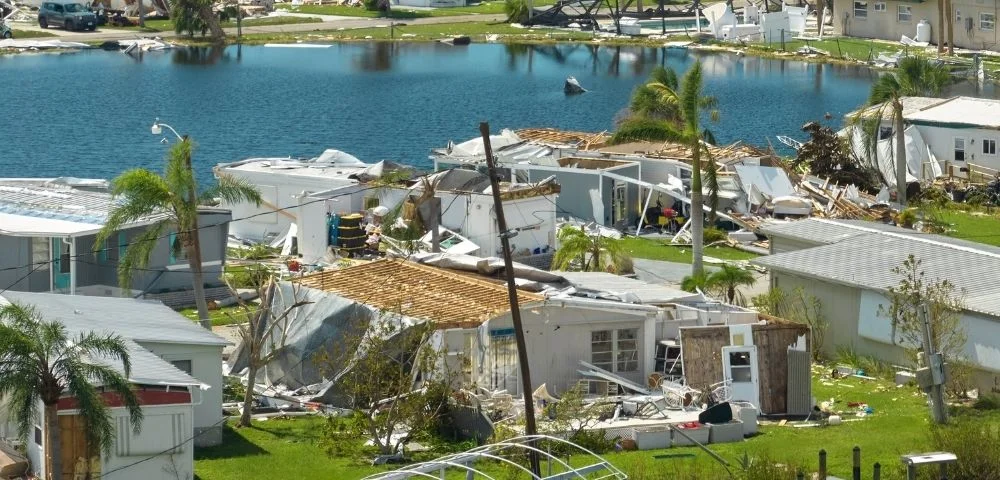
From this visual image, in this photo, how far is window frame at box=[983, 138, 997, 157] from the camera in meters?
58.3

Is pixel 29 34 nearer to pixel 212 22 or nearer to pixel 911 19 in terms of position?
pixel 212 22

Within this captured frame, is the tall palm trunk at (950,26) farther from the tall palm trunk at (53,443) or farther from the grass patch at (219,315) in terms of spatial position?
the tall palm trunk at (53,443)

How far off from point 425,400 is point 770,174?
26.6 m

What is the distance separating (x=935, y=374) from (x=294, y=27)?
312 feet

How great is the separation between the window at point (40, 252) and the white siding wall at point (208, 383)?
11.4 meters

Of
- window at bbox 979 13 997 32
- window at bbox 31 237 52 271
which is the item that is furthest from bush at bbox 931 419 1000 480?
window at bbox 979 13 997 32

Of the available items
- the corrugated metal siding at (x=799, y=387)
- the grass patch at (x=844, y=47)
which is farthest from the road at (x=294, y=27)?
the corrugated metal siding at (x=799, y=387)

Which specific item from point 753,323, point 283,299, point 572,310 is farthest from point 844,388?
point 283,299

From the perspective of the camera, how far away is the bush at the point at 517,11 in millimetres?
121250

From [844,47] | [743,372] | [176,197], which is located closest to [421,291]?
[176,197]

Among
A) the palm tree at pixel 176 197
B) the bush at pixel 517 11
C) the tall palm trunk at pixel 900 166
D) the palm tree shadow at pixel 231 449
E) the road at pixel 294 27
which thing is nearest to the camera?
the palm tree shadow at pixel 231 449

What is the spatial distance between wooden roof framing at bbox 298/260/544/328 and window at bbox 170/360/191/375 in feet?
13.8

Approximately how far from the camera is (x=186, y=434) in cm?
2652

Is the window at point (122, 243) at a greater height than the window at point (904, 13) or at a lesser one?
lesser
